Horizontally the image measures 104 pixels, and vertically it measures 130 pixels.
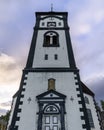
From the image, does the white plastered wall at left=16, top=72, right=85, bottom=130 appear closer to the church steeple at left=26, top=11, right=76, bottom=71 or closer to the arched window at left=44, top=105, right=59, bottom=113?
the arched window at left=44, top=105, right=59, bottom=113

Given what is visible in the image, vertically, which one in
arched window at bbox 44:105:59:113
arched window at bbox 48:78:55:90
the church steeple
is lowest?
arched window at bbox 44:105:59:113

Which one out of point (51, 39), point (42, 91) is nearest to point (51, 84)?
point (42, 91)

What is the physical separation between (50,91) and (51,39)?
28.9 feet

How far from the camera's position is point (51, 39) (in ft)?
85.0

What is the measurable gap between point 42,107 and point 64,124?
2.77 metres

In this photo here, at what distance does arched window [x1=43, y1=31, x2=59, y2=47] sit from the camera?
24.6 meters

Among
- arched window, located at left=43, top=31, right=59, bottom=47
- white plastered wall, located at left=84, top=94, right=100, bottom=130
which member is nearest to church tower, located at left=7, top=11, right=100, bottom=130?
arched window, located at left=43, top=31, right=59, bottom=47

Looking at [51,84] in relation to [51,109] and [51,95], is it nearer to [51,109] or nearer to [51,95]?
[51,95]

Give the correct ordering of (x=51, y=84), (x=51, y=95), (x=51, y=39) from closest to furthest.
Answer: (x=51, y=95), (x=51, y=84), (x=51, y=39)

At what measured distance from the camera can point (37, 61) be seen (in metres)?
22.9

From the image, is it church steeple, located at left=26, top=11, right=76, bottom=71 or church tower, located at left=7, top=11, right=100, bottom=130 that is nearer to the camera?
church tower, located at left=7, top=11, right=100, bottom=130

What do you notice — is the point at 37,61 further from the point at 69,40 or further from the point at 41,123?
the point at 41,123

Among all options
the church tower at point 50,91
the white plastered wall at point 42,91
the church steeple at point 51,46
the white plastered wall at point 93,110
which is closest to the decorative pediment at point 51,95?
the church tower at point 50,91

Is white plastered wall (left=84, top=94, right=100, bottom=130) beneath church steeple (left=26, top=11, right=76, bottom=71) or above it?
beneath
